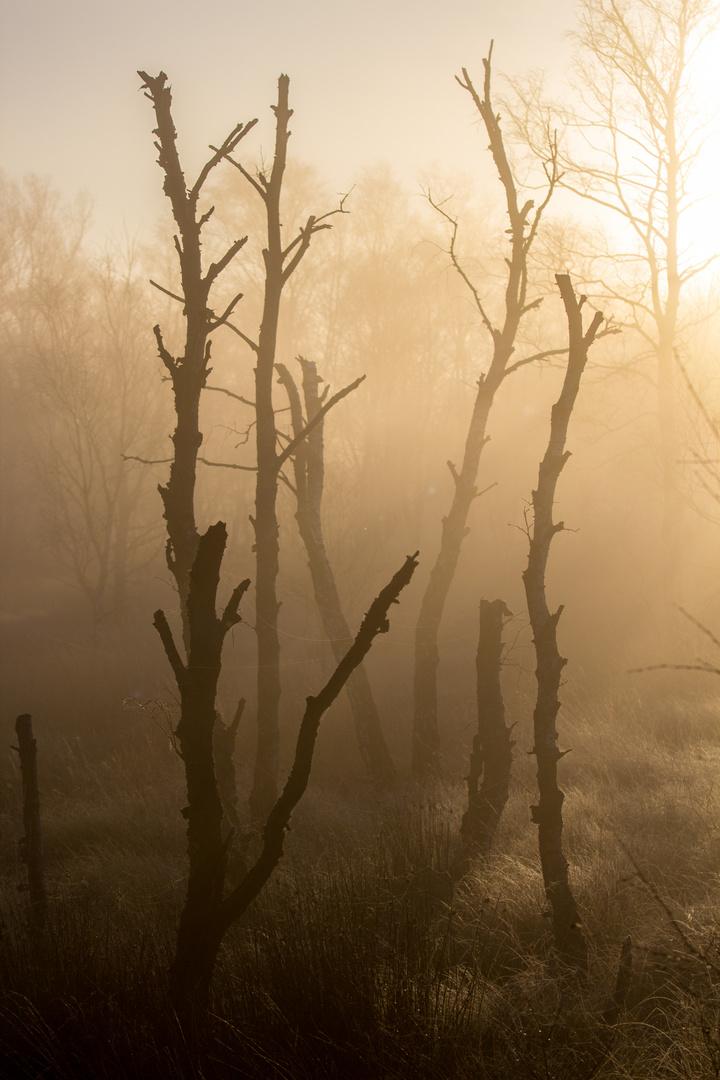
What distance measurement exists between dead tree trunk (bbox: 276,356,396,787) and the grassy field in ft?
5.09

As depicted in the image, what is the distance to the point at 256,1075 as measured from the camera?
8.72 feet

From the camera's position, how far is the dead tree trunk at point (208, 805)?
7.93 ft

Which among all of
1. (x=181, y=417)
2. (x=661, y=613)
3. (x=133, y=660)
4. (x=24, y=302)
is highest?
(x=24, y=302)

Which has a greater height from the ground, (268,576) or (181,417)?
(181,417)

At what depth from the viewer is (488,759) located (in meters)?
5.66

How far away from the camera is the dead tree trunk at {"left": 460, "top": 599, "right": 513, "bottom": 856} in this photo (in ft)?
18.2

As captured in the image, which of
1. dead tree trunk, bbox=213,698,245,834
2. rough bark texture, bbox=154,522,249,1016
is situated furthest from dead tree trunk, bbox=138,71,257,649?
rough bark texture, bbox=154,522,249,1016

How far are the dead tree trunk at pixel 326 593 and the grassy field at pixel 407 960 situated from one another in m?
1.55

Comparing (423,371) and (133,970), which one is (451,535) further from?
(423,371)

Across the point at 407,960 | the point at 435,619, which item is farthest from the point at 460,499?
the point at 407,960

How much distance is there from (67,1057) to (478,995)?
1722 millimetres

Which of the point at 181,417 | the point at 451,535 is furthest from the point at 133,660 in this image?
the point at 181,417

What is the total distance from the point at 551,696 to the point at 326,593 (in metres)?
5.53

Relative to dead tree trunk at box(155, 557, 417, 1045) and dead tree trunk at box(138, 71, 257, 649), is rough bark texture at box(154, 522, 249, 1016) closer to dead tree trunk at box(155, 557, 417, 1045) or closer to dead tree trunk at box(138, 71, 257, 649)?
dead tree trunk at box(155, 557, 417, 1045)
